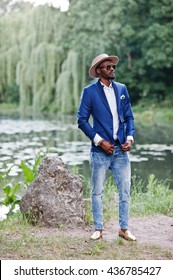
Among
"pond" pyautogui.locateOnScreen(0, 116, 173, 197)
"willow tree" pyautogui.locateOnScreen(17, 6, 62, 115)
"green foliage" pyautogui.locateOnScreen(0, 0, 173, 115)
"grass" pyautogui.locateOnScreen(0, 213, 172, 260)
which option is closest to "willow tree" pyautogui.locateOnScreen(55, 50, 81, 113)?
"green foliage" pyautogui.locateOnScreen(0, 0, 173, 115)

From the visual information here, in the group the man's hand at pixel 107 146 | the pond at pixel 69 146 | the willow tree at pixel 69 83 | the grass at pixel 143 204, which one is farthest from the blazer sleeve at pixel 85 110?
the willow tree at pixel 69 83

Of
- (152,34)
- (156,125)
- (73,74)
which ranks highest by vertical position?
(152,34)

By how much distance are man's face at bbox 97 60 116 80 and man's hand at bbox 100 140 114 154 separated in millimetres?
557

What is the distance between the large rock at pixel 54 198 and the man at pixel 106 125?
2.43 ft

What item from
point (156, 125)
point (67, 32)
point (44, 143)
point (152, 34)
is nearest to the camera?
point (44, 143)

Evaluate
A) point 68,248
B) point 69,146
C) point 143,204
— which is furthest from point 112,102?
point 69,146

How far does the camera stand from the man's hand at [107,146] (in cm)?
507

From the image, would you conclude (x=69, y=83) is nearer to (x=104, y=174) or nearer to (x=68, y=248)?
(x=104, y=174)

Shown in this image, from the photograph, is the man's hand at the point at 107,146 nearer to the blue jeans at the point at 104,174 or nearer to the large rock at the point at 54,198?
the blue jeans at the point at 104,174

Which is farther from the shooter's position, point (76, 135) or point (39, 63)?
point (39, 63)

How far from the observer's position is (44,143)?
1802cm

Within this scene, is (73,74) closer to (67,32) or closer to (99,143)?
(67,32)

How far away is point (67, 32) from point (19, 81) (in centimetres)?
352
